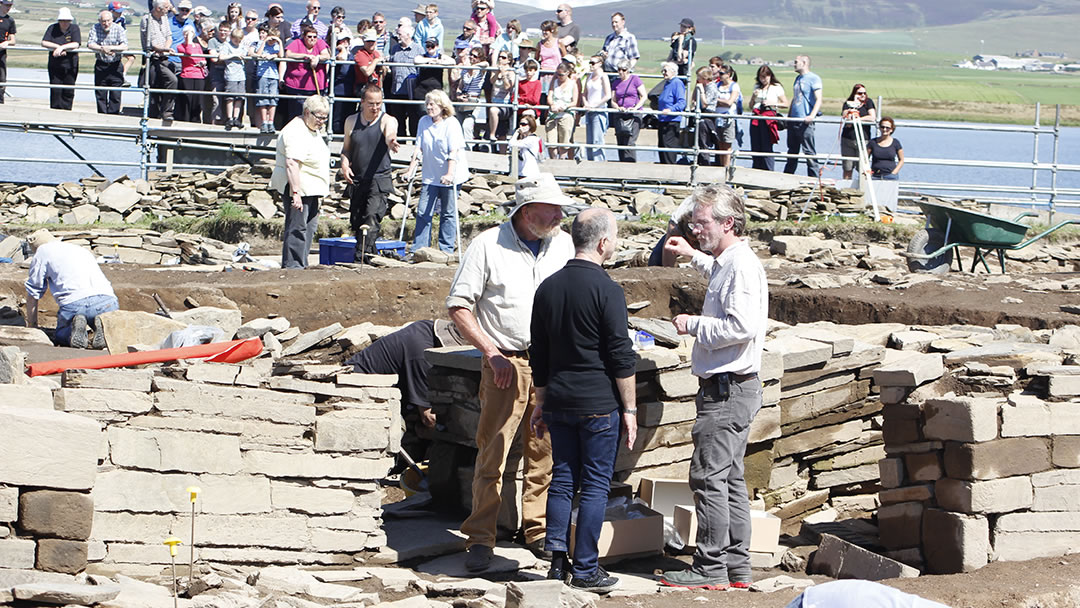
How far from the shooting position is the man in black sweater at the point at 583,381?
6.55 meters

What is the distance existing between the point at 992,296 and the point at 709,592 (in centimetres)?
660

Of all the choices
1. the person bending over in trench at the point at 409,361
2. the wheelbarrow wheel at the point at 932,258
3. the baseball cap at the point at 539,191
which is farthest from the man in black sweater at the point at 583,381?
the wheelbarrow wheel at the point at 932,258

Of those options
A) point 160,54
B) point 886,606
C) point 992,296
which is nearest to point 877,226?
point 992,296

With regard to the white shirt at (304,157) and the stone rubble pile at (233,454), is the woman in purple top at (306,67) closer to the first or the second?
the white shirt at (304,157)

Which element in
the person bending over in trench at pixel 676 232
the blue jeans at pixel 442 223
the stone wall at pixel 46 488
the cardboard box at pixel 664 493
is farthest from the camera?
the blue jeans at pixel 442 223

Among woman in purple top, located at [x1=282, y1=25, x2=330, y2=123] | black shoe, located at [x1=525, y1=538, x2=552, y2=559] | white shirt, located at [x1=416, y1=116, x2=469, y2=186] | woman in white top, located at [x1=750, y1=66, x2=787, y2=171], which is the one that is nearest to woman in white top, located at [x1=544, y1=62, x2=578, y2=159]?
woman in white top, located at [x1=750, y1=66, x2=787, y2=171]

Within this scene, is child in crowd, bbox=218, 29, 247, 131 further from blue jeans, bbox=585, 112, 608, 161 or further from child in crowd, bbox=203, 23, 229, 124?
blue jeans, bbox=585, 112, 608, 161

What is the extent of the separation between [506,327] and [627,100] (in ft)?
40.2

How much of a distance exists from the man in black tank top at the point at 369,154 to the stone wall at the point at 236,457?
5817mm

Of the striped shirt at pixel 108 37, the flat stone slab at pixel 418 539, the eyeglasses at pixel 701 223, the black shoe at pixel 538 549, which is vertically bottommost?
the flat stone slab at pixel 418 539

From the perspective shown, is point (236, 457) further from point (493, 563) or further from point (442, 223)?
point (442, 223)

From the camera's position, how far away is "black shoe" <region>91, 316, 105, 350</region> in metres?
10.3

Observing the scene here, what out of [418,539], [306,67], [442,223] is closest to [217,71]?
[306,67]

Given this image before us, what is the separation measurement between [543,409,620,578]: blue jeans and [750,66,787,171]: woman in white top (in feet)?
42.1
